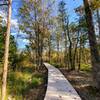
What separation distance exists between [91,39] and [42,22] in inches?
720

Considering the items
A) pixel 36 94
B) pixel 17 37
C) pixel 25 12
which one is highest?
pixel 25 12

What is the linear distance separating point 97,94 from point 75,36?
21.4 m

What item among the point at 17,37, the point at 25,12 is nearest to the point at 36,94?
the point at 25,12

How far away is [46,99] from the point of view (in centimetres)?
869

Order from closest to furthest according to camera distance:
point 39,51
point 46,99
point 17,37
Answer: point 46,99
point 39,51
point 17,37

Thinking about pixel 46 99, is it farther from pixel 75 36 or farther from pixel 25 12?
pixel 75 36

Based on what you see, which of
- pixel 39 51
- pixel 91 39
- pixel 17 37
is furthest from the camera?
pixel 17 37

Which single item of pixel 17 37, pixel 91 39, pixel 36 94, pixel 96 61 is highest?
pixel 17 37

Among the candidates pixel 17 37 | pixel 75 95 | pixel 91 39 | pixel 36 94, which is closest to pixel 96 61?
pixel 91 39

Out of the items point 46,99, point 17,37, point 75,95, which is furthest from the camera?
point 17,37

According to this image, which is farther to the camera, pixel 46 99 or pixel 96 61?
pixel 96 61

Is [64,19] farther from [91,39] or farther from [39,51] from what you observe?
[91,39]

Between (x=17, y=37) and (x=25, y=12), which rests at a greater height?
(x=25, y=12)

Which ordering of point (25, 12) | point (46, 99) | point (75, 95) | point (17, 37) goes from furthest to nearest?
point (17, 37) < point (25, 12) < point (75, 95) < point (46, 99)
